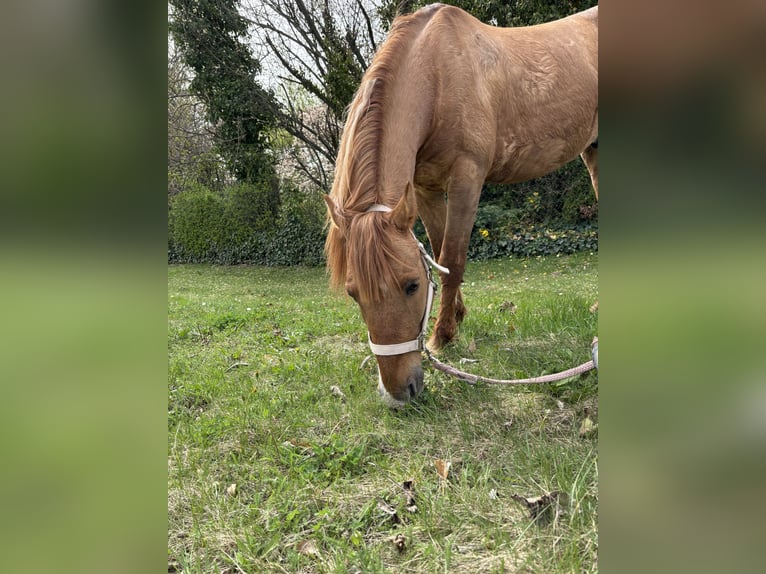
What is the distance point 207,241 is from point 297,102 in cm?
467

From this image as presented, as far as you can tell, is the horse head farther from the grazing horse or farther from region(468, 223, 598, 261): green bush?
region(468, 223, 598, 261): green bush

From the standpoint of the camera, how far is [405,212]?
6.29 ft

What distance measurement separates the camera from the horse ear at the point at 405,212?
1881 millimetres

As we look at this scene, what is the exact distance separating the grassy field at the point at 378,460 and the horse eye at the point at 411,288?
57 cm

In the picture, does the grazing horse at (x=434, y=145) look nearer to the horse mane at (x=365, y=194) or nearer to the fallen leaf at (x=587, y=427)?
the horse mane at (x=365, y=194)

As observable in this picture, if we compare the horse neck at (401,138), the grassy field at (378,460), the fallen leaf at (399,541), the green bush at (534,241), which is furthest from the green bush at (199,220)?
the fallen leaf at (399,541)

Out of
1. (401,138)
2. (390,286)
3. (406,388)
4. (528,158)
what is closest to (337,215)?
(390,286)

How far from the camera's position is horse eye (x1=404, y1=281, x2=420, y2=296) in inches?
74.2
